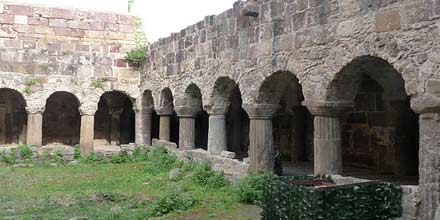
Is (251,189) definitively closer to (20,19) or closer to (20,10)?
(20,19)

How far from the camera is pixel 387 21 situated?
20.6ft

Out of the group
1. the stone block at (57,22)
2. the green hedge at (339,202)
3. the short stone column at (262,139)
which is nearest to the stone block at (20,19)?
the stone block at (57,22)

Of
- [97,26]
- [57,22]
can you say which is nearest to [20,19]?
[57,22]

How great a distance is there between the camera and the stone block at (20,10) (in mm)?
15916

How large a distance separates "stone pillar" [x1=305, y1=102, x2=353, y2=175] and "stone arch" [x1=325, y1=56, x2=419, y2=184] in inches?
74.6

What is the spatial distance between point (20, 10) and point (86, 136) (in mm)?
5107

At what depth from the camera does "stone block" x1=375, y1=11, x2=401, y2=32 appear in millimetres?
6145

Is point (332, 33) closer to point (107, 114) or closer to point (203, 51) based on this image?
point (203, 51)

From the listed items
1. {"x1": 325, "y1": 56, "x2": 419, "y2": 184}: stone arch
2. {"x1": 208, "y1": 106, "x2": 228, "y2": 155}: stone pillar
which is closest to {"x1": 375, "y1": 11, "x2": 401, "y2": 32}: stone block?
{"x1": 325, "y1": 56, "x2": 419, "y2": 184}: stone arch

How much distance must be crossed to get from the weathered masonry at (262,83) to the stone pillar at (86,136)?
0.04 m

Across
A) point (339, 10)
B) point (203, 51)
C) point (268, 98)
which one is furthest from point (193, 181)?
point (339, 10)

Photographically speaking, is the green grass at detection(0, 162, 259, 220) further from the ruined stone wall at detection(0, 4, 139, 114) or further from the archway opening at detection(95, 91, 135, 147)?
the archway opening at detection(95, 91, 135, 147)

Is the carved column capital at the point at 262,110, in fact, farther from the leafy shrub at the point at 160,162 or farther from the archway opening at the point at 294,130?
the leafy shrub at the point at 160,162

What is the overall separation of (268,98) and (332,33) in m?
2.42
